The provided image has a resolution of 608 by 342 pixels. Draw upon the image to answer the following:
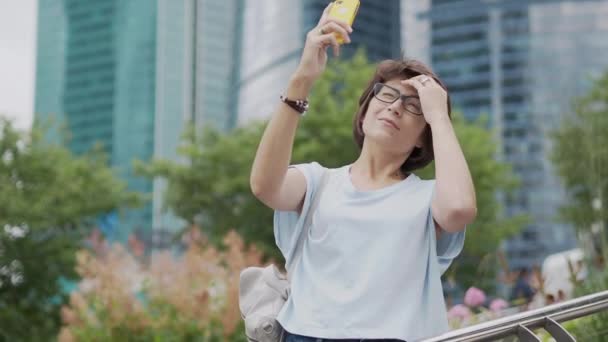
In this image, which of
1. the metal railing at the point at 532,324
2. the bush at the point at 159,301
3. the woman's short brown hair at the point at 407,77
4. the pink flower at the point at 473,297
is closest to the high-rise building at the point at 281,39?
the bush at the point at 159,301

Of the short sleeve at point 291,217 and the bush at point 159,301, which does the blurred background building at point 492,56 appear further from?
the short sleeve at point 291,217

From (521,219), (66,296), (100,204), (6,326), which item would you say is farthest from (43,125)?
(521,219)

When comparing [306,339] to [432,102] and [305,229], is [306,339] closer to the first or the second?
[305,229]

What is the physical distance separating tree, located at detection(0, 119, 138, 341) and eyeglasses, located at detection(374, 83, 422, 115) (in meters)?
14.0

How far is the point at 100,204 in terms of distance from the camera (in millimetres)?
18594

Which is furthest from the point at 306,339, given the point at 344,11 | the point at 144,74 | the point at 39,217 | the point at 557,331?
the point at 144,74

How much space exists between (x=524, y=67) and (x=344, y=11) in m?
76.6

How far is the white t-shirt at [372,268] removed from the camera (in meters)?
2.04

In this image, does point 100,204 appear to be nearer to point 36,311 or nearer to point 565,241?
point 36,311

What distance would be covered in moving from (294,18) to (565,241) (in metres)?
27.6

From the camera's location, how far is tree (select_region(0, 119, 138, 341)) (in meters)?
16.6

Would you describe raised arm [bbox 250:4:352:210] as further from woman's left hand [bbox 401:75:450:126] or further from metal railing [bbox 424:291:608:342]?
metal railing [bbox 424:291:608:342]

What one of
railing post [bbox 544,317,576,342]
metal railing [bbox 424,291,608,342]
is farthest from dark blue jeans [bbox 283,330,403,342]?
railing post [bbox 544,317,576,342]

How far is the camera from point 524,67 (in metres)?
76.2
